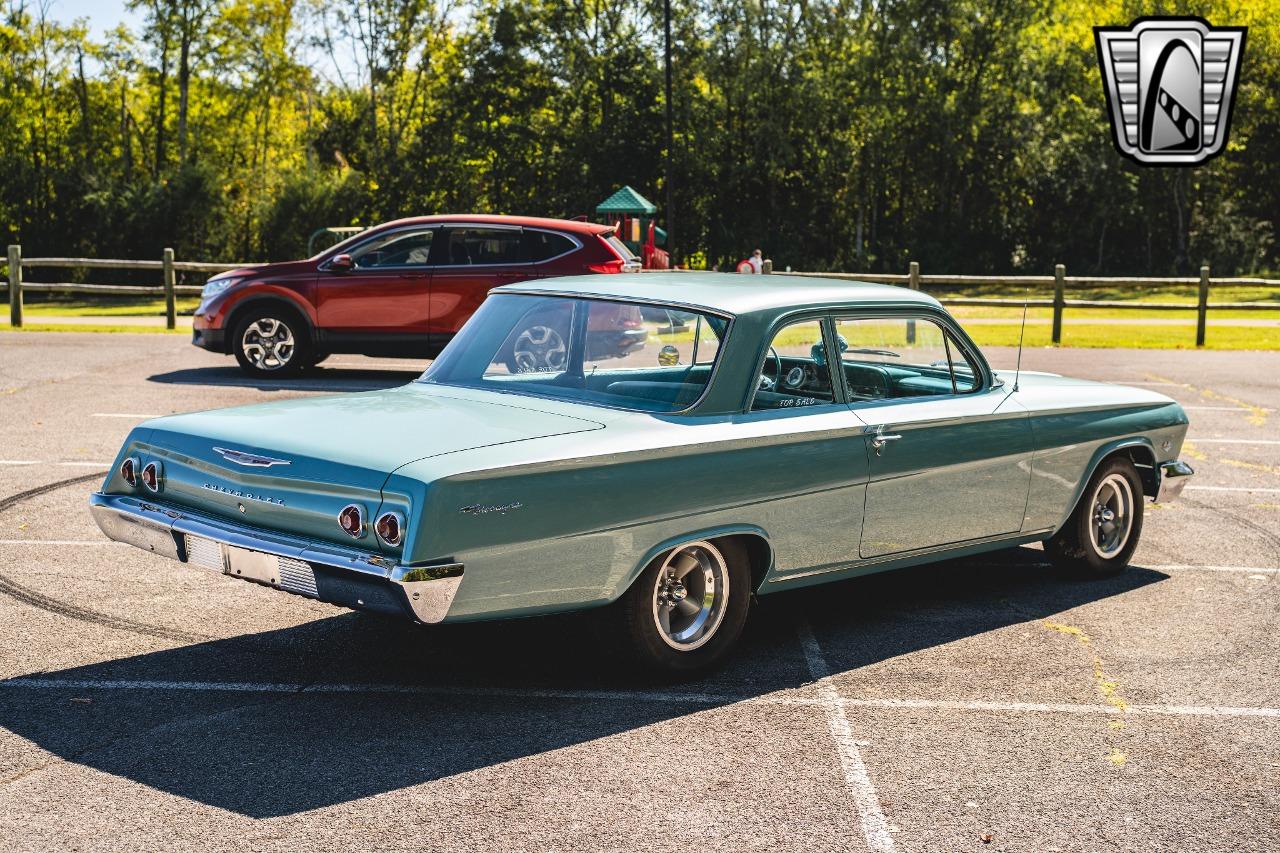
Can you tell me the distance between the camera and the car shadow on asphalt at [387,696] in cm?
461

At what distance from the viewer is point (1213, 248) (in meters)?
56.0

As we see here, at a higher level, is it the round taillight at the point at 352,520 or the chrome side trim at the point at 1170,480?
the round taillight at the point at 352,520

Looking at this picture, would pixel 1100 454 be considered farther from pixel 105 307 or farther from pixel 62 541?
pixel 105 307

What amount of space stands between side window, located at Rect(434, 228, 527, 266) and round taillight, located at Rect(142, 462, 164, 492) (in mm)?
10190

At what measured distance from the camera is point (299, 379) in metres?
15.8

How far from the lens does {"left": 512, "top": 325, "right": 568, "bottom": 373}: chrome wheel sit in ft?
20.3

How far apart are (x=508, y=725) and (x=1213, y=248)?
55.6 m

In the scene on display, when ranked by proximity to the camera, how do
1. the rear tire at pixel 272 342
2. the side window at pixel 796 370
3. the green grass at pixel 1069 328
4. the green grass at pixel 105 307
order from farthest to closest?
the green grass at pixel 105 307 → the green grass at pixel 1069 328 → the rear tire at pixel 272 342 → the side window at pixel 796 370

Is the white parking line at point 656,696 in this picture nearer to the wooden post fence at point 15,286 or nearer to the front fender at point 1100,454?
the front fender at point 1100,454

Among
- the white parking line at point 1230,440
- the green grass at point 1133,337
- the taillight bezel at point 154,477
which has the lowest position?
the white parking line at point 1230,440

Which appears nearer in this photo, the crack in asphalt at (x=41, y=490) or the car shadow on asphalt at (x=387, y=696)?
the car shadow on asphalt at (x=387, y=696)

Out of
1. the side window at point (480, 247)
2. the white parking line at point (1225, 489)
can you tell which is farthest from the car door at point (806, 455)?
the side window at point (480, 247)

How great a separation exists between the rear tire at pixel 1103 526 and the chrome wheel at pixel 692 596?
2.32 metres

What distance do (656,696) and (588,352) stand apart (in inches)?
57.0
